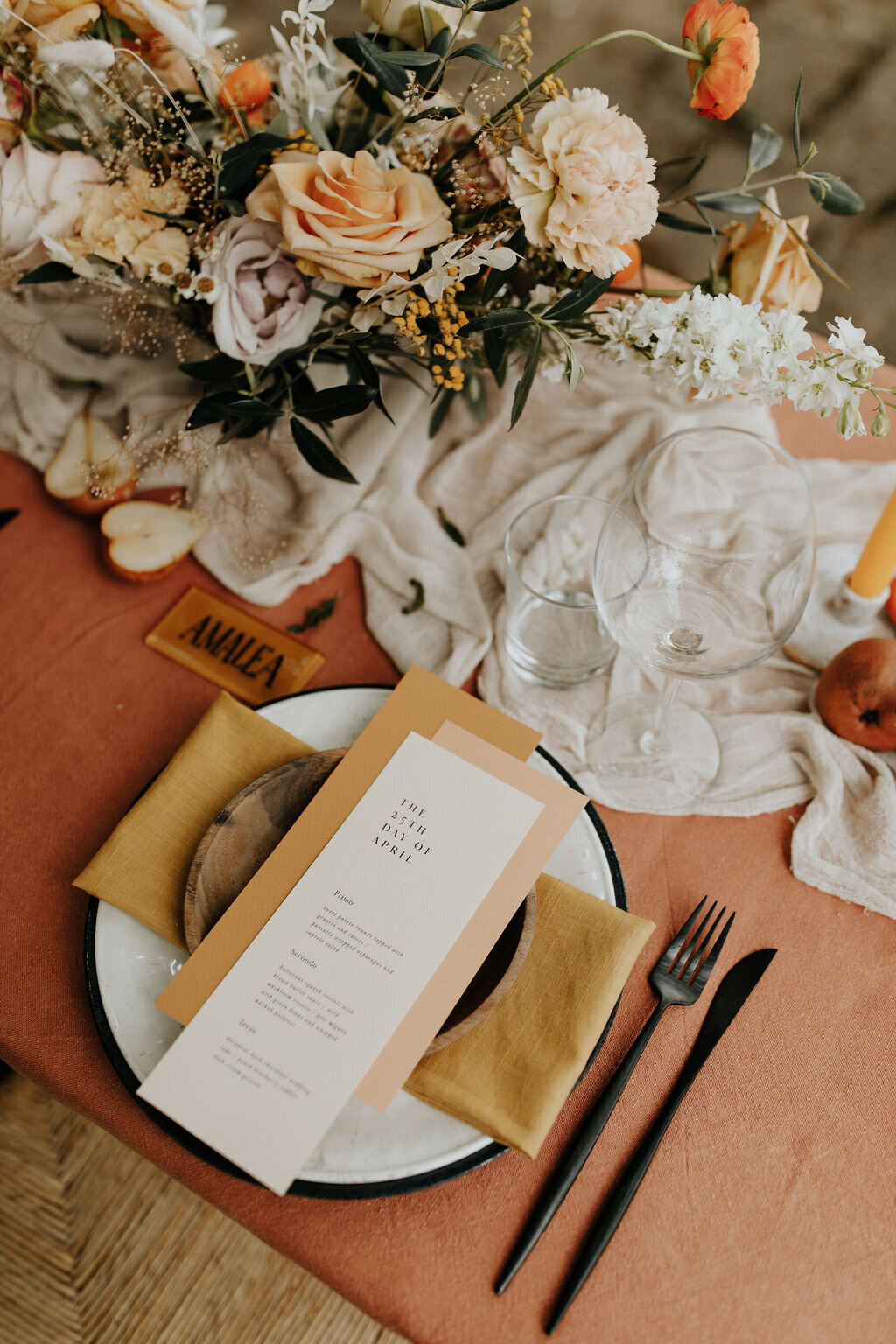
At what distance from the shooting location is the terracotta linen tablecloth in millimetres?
507

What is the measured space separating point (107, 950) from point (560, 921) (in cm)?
29

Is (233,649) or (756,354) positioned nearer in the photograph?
(756,354)

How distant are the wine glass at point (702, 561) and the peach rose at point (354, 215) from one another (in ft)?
0.72

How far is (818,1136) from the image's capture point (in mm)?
563

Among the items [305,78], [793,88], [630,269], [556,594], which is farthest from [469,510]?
[793,88]

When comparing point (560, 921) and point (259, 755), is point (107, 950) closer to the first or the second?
point (259, 755)

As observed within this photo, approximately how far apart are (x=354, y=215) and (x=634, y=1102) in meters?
0.61

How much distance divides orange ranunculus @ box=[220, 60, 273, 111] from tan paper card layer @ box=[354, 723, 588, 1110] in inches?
19.8

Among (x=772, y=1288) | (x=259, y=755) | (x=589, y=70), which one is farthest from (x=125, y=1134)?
(x=589, y=70)

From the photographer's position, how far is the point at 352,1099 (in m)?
0.51

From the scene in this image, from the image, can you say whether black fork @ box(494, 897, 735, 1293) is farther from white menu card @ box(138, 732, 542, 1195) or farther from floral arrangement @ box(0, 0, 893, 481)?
floral arrangement @ box(0, 0, 893, 481)

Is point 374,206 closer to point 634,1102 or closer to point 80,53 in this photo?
point 80,53

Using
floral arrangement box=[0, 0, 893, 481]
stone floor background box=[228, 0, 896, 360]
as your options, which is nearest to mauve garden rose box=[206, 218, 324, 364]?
floral arrangement box=[0, 0, 893, 481]

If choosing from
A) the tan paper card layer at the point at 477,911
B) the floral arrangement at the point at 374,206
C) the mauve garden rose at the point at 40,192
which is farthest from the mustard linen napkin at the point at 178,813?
the mauve garden rose at the point at 40,192
